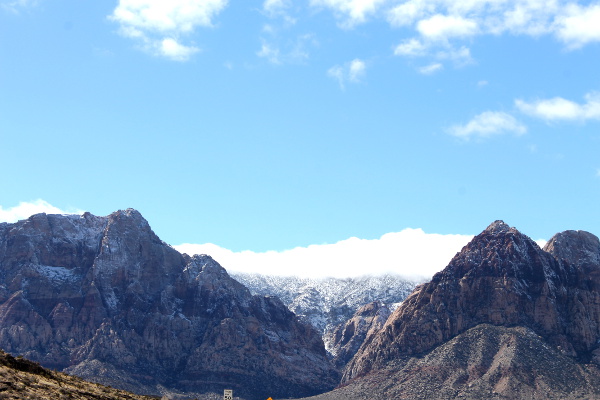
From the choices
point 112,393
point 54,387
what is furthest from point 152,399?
point 54,387

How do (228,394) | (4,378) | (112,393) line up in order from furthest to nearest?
(228,394) < (112,393) < (4,378)

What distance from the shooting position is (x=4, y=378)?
71.9 m

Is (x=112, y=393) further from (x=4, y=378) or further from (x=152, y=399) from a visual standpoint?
(x=4, y=378)

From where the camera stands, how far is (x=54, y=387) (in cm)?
7606

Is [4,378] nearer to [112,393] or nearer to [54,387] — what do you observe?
[54,387]

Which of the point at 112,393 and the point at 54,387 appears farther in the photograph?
the point at 112,393

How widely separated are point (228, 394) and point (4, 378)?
31632mm

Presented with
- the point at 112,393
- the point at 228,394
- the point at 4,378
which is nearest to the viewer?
the point at 4,378

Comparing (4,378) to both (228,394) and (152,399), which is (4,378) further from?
(228,394)

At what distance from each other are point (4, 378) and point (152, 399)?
67.6 feet

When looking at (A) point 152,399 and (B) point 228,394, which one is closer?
(A) point 152,399

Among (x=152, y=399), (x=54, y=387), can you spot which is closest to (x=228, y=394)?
(x=152, y=399)

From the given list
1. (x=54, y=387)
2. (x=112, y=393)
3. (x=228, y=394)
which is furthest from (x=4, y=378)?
(x=228, y=394)

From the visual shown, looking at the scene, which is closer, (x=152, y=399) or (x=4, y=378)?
(x=4, y=378)
